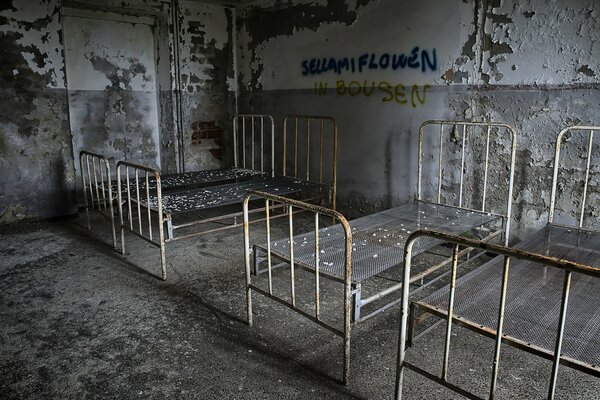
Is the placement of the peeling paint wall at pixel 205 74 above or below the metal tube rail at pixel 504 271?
above

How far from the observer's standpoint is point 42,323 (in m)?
2.93

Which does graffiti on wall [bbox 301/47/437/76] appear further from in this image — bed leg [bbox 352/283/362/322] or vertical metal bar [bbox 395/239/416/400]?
vertical metal bar [bbox 395/239/416/400]

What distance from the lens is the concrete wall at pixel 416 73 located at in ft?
11.7

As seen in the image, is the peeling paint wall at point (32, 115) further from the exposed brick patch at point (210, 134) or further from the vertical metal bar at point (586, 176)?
the vertical metal bar at point (586, 176)

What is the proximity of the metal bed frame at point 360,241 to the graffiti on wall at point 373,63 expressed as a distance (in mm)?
641

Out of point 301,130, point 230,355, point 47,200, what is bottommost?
point 230,355

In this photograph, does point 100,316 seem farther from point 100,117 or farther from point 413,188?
point 100,117

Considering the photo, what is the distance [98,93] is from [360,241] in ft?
14.9

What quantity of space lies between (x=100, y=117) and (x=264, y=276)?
3.81m

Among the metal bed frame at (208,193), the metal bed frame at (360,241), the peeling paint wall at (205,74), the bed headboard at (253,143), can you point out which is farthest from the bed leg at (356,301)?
the peeling paint wall at (205,74)

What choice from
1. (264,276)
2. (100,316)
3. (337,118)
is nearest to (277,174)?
(337,118)

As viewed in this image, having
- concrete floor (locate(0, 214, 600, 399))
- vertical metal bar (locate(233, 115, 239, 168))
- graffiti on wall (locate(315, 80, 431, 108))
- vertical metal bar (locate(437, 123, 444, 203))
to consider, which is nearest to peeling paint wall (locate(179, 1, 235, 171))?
vertical metal bar (locate(233, 115, 239, 168))

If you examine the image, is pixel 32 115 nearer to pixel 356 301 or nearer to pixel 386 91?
pixel 386 91

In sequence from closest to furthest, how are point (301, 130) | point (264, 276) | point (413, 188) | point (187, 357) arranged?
1. point (187, 357)
2. point (264, 276)
3. point (413, 188)
4. point (301, 130)
